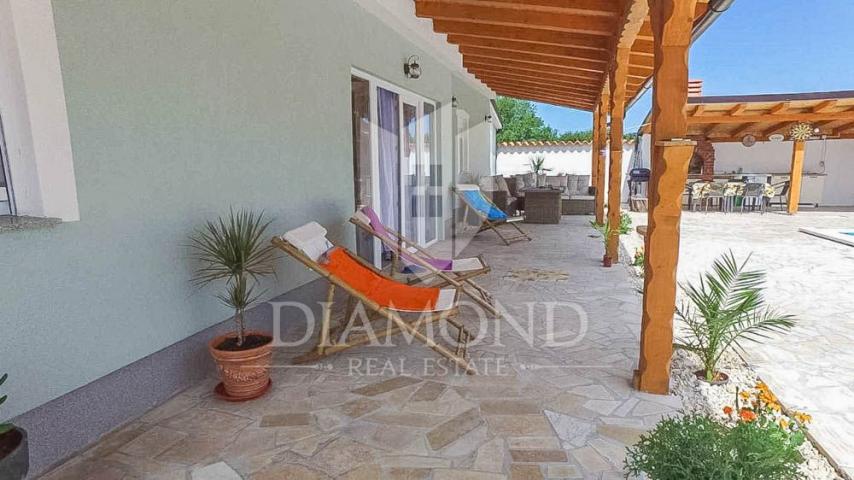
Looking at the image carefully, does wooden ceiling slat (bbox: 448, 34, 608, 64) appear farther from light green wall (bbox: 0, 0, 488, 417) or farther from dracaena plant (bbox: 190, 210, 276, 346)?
dracaena plant (bbox: 190, 210, 276, 346)

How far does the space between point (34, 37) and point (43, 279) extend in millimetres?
990

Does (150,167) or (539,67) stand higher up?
(539,67)

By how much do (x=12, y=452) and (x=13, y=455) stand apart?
0.04ft

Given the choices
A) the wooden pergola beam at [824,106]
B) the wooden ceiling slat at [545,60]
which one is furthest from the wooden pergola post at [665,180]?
the wooden pergola beam at [824,106]

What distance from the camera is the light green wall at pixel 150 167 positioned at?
2.14 m

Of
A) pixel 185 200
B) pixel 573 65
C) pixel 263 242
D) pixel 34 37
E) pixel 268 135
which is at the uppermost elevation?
pixel 573 65

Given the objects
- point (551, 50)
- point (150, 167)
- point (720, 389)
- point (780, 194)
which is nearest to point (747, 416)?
point (720, 389)

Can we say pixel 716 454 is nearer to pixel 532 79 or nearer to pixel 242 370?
pixel 242 370

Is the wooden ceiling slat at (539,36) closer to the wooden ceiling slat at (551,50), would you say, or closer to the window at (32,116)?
the wooden ceiling slat at (551,50)

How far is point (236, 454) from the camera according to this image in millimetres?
2262

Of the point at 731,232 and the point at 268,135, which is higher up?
the point at 268,135

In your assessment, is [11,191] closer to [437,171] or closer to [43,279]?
[43,279]

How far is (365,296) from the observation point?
9.98ft

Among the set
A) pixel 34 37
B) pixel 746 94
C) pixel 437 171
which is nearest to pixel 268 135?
pixel 34 37
